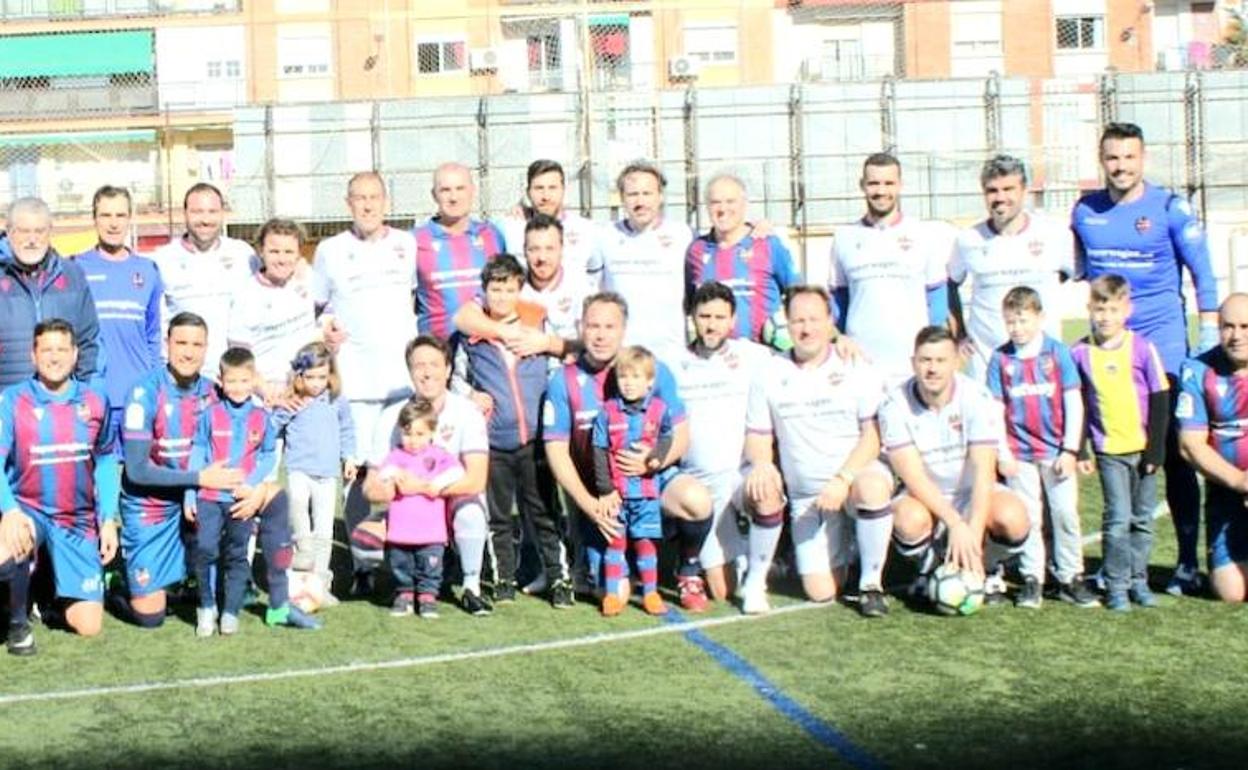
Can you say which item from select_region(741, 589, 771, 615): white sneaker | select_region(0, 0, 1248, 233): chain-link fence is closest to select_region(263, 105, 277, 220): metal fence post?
select_region(0, 0, 1248, 233): chain-link fence

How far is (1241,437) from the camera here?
21.0ft

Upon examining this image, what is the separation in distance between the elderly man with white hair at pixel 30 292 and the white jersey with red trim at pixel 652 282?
82.8 inches

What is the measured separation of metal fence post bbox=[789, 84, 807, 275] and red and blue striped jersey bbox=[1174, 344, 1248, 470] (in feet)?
65.5

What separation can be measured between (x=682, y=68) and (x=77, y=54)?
43.1 ft

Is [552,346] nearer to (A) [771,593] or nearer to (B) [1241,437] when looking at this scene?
(A) [771,593]

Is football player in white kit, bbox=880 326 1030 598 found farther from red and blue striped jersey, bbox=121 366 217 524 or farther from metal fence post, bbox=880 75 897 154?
metal fence post, bbox=880 75 897 154

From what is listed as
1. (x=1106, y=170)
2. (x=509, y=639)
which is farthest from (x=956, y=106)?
(x=509, y=639)

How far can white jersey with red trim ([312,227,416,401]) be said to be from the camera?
7074 millimetres

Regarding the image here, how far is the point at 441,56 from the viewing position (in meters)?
30.8

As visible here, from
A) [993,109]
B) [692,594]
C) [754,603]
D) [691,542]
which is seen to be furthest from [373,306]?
[993,109]

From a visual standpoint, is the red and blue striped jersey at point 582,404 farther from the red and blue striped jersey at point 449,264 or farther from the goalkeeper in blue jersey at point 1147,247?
the goalkeeper in blue jersey at point 1147,247

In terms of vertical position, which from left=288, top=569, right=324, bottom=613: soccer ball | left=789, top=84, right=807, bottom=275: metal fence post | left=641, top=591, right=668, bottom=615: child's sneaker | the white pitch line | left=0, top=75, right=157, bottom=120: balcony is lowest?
the white pitch line

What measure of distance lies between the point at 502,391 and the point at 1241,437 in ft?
9.02

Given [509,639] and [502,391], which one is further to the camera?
[502,391]
